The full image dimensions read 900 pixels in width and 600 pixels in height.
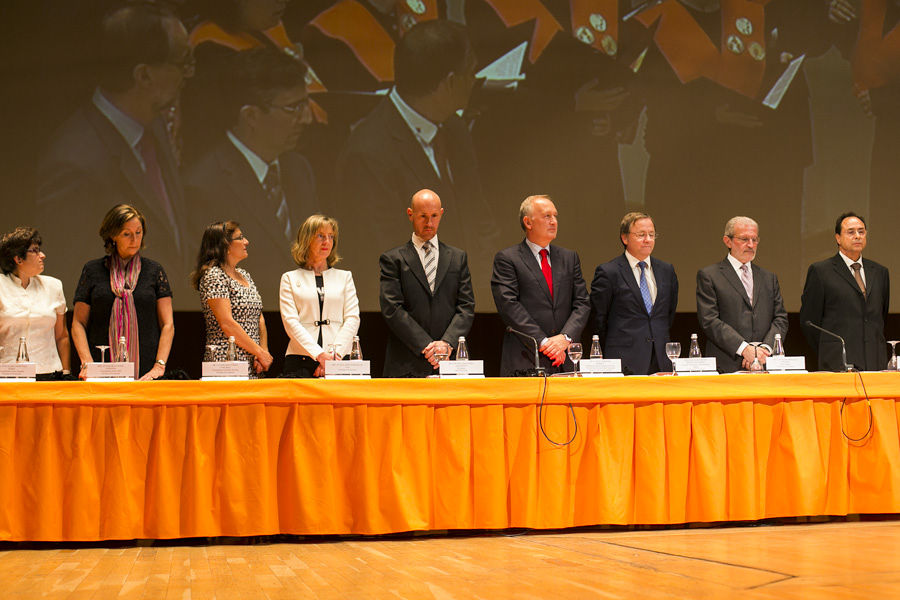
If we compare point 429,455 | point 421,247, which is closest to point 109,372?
point 429,455

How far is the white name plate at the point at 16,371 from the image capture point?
3146mm

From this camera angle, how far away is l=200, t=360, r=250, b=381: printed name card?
319 cm

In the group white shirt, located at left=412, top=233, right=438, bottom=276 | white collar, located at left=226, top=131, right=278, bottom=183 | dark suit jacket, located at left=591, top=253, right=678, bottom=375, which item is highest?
white collar, located at left=226, top=131, right=278, bottom=183

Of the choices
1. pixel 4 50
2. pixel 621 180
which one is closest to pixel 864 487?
pixel 621 180

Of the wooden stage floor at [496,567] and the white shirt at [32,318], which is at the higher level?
the white shirt at [32,318]

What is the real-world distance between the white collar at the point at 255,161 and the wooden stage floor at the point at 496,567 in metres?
2.49

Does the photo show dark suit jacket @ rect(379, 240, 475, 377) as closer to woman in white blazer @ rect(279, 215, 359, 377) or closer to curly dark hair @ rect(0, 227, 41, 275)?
woman in white blazer @ rect(279, 215, 359, 377)

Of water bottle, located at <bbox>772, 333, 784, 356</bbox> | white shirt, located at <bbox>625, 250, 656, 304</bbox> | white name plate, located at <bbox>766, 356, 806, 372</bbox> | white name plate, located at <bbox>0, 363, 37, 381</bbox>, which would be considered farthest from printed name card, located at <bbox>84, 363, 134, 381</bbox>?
water bottle, located at <bbox>772, 333, 784, 356</bbox>

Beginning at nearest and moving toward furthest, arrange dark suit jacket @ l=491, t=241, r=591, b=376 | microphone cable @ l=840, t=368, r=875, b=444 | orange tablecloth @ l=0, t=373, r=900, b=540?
1. orange tablecloth @ l=0, t=373, r=900, b=540
2. microphone cable @ l=840, t=368, r=875, b=444
3. dark suit jacket @ l=491, t=241, r=591, b=376

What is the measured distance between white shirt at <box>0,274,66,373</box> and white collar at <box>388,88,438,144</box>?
7.29 feet

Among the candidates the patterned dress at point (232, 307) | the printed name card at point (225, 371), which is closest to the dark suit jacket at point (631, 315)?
the patterned dress at point (232, 307)

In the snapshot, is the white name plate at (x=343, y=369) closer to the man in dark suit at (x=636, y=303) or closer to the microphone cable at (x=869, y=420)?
the man in dark suit at (x=636, y=303)

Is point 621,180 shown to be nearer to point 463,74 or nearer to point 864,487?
point 463,74

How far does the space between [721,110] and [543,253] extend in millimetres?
2127
